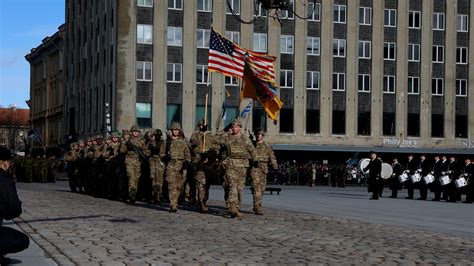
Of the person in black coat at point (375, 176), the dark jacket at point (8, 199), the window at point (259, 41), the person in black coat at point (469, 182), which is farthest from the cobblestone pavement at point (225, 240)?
the window at point (259, 41)

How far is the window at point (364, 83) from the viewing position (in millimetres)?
68438

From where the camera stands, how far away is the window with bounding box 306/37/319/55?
220ft

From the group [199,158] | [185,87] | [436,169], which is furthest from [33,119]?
[199,158]

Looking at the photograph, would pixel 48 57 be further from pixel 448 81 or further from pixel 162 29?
pixel 448 81

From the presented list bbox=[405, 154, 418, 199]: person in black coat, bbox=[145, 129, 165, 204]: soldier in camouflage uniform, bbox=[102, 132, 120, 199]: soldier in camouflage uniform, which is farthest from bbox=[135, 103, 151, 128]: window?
bbox=[145, 129, 165, 204]: soldier in camouflage uniform

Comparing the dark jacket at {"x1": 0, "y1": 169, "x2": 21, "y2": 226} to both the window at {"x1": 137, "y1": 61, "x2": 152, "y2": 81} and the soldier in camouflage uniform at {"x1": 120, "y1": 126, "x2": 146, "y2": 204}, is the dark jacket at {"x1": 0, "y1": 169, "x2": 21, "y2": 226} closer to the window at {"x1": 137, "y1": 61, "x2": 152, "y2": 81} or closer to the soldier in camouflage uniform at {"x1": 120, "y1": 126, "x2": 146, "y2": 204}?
the soldier in camouflage uniform at {"x1": 120, "y1": 126, "x2": 146, "y2": 204}

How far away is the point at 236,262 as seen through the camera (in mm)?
10570

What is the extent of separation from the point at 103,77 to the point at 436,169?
40.7 metres

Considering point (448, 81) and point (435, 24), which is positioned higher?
point (435, 24)

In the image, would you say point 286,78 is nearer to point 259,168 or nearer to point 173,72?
point 173,72

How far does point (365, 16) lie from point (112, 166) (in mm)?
44743

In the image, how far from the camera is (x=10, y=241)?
9.43m

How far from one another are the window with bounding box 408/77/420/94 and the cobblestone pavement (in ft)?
169

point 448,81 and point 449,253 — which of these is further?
point 448,81
